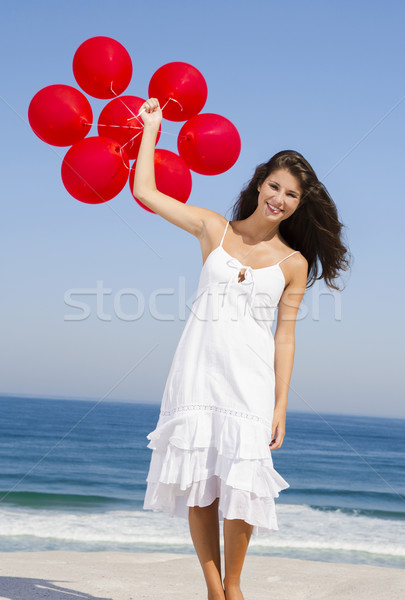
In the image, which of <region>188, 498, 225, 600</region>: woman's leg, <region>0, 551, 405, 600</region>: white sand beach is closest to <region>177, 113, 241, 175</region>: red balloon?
<region>188, 498, 225, 600</region>: woman's leg

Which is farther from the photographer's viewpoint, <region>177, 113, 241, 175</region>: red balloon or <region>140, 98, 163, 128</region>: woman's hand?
<region>177, 113, 241, 175</region>: red balloon

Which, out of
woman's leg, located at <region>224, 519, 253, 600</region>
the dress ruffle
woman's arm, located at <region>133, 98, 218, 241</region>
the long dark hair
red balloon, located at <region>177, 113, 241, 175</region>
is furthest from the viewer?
red balloon, located at <region>177, 113, 241, 175</region>

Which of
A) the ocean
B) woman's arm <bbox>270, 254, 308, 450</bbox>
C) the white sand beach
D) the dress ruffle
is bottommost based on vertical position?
the ocean

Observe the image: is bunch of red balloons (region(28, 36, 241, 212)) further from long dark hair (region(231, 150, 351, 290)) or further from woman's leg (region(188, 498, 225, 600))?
woman's leg (region(188, 498, 225, 600))

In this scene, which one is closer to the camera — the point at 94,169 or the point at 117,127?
the point at 94,169

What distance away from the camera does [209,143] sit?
132 inches

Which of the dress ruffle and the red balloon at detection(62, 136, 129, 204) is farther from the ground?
the red balloon at detection(62, 136, 129, 204)

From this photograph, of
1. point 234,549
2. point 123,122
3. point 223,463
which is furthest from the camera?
point 123,122

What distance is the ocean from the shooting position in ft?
27.6

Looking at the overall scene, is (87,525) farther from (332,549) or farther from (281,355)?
(281,355)

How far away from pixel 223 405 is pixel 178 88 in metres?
1.85

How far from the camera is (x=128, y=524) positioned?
9859mm

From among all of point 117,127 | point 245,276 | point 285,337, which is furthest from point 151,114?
point 285,337

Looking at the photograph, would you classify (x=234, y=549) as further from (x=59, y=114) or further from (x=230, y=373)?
(x=59, y=114)
